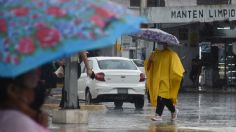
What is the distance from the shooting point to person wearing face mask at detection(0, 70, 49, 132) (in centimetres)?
340

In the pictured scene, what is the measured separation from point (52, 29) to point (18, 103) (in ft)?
1.38

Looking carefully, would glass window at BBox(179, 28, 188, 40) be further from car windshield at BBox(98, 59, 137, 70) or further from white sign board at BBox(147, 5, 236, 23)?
car windshield at BBox(98, 59, 137, 70)

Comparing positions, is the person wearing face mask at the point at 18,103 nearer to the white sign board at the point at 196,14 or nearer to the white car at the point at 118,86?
the white car at the point at 118,86

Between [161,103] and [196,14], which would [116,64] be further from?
[196,14]

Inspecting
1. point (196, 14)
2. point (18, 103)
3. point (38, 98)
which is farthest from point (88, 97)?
point (18, 103)

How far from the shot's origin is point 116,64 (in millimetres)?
21984

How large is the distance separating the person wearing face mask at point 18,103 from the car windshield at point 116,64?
18.1m

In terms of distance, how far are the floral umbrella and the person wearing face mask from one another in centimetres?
17

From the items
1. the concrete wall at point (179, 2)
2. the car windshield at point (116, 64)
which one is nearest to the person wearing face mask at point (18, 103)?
the car windshield at point (116, 64)

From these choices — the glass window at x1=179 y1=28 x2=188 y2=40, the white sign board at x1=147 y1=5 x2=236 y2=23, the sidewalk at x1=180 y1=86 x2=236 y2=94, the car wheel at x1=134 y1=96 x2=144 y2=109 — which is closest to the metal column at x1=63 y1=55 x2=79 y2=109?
the car wheel at x1=134 y1=96 x2=144 y2=109

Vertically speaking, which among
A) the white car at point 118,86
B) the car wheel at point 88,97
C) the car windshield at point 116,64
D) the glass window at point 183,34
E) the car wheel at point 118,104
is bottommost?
the car wheel at point 118,104

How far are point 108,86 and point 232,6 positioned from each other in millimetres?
12440

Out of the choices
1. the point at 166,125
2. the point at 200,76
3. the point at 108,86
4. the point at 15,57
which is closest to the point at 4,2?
the point at 15,57

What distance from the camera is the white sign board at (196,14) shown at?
31984mm
